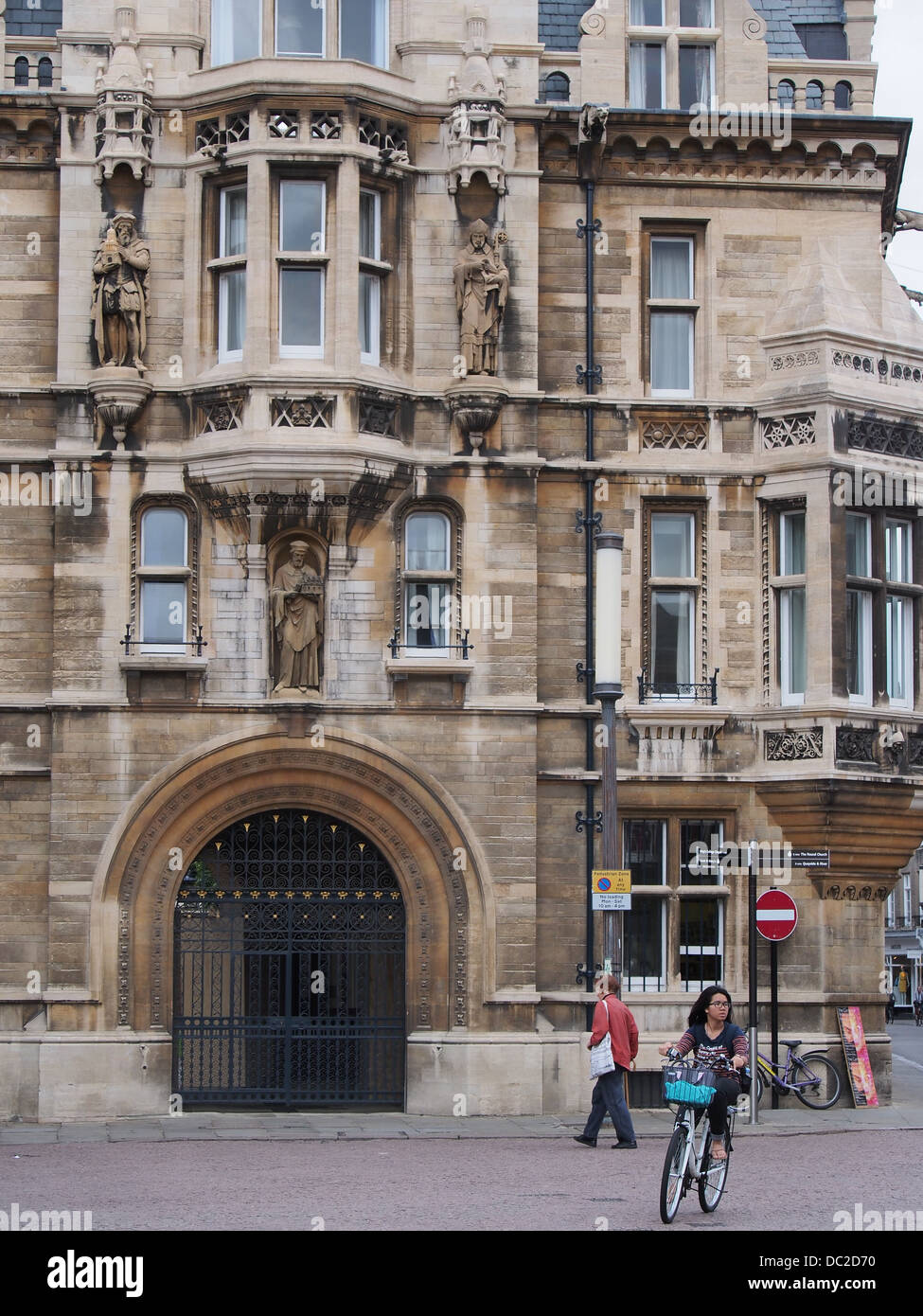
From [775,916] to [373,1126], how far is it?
17.2 feet

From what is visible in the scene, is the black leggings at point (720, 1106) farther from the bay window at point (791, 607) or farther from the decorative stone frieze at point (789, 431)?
the decorative stone frieze at point (789, 431)

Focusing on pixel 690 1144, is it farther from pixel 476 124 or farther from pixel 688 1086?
pixel 476 124

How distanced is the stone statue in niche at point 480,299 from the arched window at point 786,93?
189 inches

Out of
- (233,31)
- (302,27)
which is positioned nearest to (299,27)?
(302,27)

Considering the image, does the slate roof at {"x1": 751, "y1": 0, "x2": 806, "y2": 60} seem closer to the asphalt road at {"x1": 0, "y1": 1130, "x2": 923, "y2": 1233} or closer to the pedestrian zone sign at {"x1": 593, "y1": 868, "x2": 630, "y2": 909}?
the pedestrian zone sign at {"x1": 593, "y1": 868, "x2": 630, "y2": 909}

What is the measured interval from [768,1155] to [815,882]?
19.0 ft

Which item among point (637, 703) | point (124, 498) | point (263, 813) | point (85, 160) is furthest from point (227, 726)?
point (85, 160)

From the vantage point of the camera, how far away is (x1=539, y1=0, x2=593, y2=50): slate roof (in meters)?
27.9

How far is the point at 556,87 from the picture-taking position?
1085 inches

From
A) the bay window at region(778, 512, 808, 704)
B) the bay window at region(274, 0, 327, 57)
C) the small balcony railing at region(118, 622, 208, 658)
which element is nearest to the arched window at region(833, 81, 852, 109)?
the bay window at region(778, 512, 808, 704)

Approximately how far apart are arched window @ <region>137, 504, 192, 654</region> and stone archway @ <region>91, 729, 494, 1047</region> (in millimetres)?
1529

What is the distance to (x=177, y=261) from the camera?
85.2 ft

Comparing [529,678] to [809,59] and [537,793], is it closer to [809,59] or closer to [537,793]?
[537,793]
